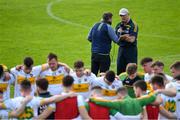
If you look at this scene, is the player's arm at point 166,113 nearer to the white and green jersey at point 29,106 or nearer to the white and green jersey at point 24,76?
the white and green jersey at point 29,106

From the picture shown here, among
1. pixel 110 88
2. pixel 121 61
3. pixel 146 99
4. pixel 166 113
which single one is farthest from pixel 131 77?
pixel 121 61

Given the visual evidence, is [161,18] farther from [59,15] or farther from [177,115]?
[177,115]

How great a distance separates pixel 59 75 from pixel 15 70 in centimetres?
92

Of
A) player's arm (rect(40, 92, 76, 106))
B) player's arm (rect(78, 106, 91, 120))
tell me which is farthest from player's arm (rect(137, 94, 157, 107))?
player's arm (rect(40, 92, 76, 106))

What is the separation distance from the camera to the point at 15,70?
14016mm

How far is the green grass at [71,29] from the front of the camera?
21316 millimetres

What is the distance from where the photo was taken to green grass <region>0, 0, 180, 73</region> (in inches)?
839

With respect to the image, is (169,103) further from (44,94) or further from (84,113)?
(44,94)

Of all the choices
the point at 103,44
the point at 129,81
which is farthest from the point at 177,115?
the point at 103,44

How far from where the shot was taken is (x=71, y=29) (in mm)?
24734

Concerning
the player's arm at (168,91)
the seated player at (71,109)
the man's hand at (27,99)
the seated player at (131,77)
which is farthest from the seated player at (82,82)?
the man's hand at (27,99)

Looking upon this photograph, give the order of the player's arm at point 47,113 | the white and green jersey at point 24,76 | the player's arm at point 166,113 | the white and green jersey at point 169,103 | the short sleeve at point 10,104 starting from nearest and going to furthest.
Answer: the player's arm at point 47,113
the short sleeve at point 10,104
the player's arm at point 166,113
the white and green jersey at point 169,103
the white and green jersey at point 24,76

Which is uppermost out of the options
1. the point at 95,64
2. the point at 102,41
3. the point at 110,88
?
the point at 102,41

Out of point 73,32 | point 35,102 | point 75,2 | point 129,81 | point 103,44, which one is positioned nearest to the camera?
point 35,102
